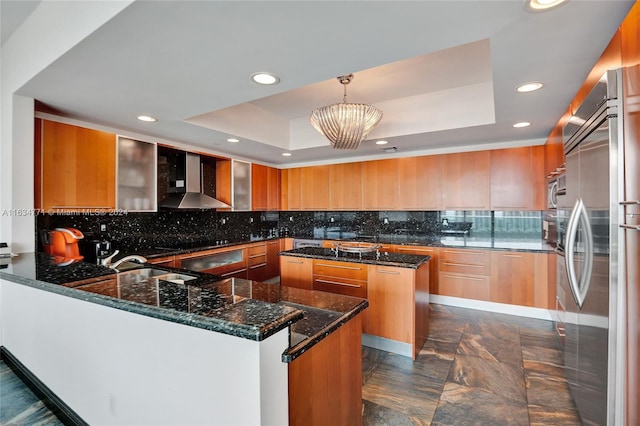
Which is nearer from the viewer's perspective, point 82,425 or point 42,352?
point 82,425

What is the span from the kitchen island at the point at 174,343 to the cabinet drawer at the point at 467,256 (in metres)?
2.72

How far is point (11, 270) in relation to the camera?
6.02ft

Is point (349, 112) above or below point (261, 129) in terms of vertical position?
below

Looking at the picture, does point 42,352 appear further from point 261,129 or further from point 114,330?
point 261,129

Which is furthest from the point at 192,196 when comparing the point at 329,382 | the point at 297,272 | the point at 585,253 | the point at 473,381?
the point at 585,253

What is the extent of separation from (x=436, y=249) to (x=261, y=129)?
283 centimetres

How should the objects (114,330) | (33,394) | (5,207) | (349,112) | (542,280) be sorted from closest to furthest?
(114,330) < (33,394) < (5,207) < (349,112) < (542,280)

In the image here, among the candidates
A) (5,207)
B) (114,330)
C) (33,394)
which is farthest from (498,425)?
(5,207)

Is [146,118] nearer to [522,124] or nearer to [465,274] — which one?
[522,124]

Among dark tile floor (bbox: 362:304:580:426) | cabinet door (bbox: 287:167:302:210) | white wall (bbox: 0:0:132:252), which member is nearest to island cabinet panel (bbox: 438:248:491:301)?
dark tile floor (bbox: 362:304:580:426)

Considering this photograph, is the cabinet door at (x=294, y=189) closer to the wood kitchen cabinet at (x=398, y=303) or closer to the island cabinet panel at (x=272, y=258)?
the island cabinet panel at (x=272, y=258)

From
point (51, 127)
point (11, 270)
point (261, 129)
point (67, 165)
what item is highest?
point (261, 129)

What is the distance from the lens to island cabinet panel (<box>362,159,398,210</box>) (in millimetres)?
4598

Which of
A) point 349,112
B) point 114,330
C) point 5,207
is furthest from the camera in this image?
point 349,112
